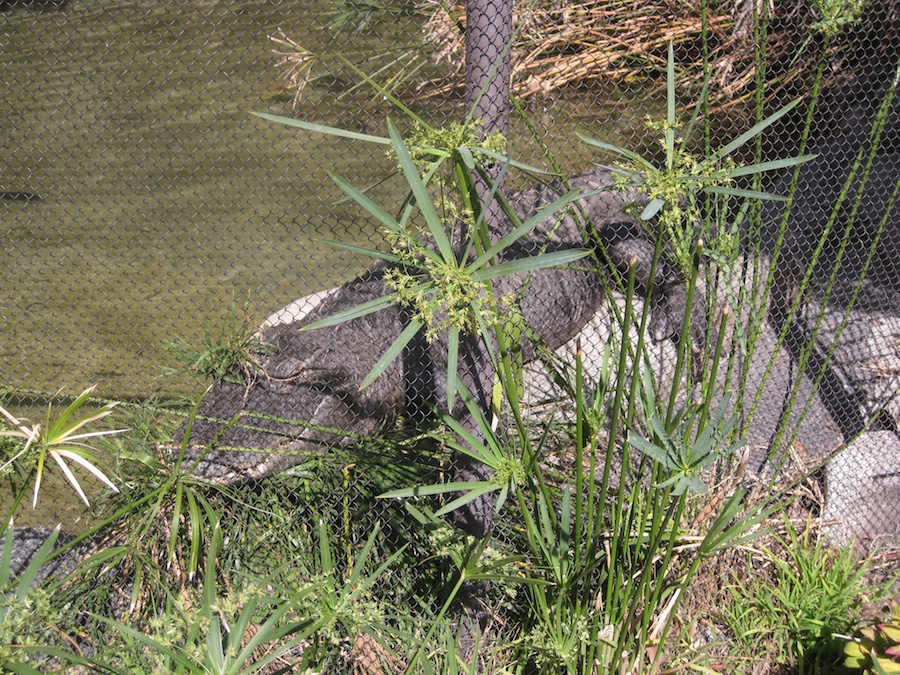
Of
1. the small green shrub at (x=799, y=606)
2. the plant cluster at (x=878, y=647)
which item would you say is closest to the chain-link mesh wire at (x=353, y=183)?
the small green shrub at (x=799, y=606)

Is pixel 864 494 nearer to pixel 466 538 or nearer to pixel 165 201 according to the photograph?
pixel 466 538

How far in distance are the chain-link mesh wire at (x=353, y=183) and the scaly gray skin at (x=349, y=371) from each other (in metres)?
0.02

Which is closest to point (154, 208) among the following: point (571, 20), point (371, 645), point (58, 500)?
point (58, 500)

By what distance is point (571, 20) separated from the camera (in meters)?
4.73

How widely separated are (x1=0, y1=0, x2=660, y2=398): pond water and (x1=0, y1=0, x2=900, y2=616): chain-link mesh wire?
21 millimetres

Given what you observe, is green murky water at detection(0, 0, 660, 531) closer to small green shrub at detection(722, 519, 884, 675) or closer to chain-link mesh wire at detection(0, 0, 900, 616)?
chain-link mesh wire at detection(0, 0, 900, 616)

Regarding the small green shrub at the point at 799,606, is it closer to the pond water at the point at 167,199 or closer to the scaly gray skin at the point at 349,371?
the scaly gray skin at the point at 349,371

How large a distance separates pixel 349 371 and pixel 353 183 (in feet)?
6.96

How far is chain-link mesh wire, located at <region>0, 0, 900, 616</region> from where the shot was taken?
2.96 metres

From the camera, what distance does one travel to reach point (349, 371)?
9.80 ft

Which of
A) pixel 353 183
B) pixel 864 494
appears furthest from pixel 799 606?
pixel 353 183

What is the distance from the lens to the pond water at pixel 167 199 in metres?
3.81

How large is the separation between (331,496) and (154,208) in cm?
336

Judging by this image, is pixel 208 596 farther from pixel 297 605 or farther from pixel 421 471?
pixel 421 471
